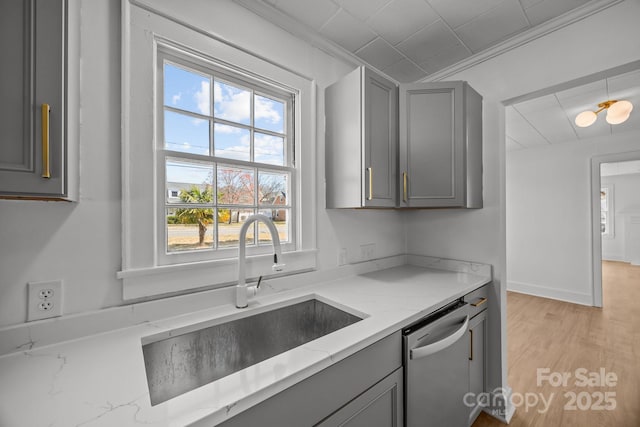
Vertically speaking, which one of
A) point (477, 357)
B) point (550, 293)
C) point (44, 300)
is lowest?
point (550, 293)

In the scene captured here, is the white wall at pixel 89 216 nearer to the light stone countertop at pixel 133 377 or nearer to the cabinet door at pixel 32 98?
the light stone countertop at pixel 133 377

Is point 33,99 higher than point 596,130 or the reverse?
the reverse

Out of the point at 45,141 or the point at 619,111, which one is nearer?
→ the point at 45,141

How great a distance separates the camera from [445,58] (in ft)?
6.63

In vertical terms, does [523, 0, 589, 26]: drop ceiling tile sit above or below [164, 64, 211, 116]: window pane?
above

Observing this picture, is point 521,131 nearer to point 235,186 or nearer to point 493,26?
point 493,26

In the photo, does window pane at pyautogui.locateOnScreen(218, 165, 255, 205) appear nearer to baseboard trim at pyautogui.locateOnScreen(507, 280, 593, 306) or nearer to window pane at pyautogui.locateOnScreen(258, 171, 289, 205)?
window pane at pyautogui.locateOnScreen(258, 171, 289, 205)

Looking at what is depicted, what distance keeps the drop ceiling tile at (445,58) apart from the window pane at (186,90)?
1.63 meters

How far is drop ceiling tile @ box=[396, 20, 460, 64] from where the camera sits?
1715mm

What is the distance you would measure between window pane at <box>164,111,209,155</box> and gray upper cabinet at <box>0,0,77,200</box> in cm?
53

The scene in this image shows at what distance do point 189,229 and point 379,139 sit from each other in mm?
1191

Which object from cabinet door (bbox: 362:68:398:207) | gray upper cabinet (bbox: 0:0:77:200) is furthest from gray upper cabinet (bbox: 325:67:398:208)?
gray upper cabinet (bbox: 0:0:77:200)

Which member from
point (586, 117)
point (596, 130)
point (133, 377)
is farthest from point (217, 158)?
point (596, 130)

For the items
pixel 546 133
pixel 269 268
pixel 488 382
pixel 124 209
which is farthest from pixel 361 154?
pixel 546 133
